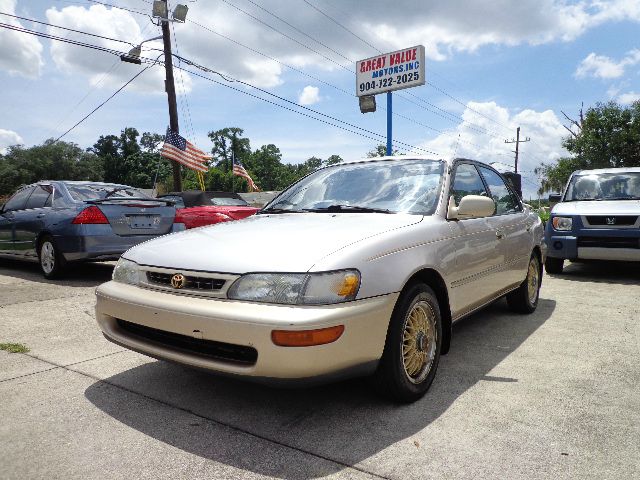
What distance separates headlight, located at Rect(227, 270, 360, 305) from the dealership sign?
20357mm

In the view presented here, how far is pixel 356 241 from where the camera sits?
2.51 m

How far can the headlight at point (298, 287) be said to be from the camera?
2.25 metres

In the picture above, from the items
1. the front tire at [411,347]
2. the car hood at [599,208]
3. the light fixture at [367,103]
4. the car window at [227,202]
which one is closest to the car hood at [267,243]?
the front tire at [411,347]

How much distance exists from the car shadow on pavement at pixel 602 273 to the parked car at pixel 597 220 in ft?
0.99

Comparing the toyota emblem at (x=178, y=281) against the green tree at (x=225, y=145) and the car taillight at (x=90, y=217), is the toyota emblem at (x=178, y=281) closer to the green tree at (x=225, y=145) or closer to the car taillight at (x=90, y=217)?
the car taillight at (x=90, y=217)

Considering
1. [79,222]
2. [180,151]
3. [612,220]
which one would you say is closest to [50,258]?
[79,222]

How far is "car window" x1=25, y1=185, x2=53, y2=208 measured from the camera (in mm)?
6973

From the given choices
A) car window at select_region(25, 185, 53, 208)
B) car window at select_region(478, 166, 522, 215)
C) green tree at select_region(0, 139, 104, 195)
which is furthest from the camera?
green tree at select_region(0, 139, 104, 195)

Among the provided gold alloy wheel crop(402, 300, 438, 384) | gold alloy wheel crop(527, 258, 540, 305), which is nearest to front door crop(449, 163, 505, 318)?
gold alloy wheel crop(402, 300, 438, 384)

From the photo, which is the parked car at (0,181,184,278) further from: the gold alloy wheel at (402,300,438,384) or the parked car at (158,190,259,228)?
the gold alloy wheel at (402,300,438,384)

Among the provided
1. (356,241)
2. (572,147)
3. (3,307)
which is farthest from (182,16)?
(572,147)

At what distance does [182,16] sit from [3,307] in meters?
15.4

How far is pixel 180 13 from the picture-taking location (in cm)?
1767

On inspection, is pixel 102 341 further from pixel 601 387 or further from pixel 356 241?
pixel 601 387
